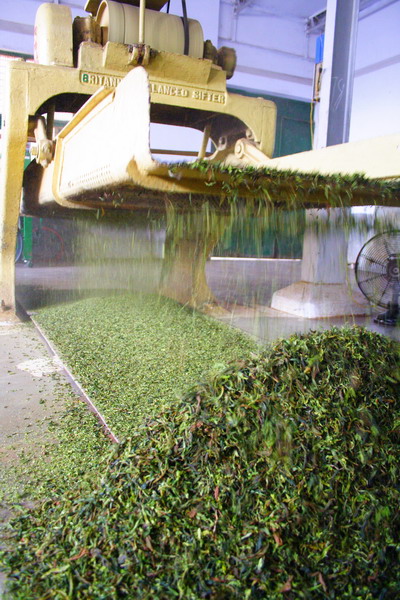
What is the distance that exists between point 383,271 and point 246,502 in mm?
3079

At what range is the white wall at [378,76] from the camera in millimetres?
9047

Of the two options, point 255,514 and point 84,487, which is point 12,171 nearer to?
point 84,487

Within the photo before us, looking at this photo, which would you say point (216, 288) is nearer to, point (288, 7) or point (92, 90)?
point (92, 90)

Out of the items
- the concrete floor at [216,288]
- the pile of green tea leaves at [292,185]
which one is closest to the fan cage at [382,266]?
the concrete floor at [216,288]

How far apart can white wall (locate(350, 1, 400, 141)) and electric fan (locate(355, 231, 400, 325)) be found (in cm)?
587

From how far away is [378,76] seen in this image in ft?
31.0

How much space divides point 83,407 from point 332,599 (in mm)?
1301

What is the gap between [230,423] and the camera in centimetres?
139

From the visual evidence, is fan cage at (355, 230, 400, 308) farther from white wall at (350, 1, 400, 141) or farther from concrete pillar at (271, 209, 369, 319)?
white wall at (350, 1, 400, 141)

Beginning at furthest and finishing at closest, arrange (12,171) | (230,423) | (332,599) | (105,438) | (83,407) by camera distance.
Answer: (12,171) < (83,407) < (105,438) < (230,423) < (332,599)

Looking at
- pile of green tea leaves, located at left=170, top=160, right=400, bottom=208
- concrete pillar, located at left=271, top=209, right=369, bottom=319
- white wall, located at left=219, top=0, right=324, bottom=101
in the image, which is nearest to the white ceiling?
white wall, located at left=219, top=0, right=324, bottom=101

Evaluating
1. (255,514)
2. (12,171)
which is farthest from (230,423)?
(12,171)

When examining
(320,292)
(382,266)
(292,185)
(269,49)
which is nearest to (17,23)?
(269,49)

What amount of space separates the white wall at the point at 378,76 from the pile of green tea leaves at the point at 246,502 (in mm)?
8567
